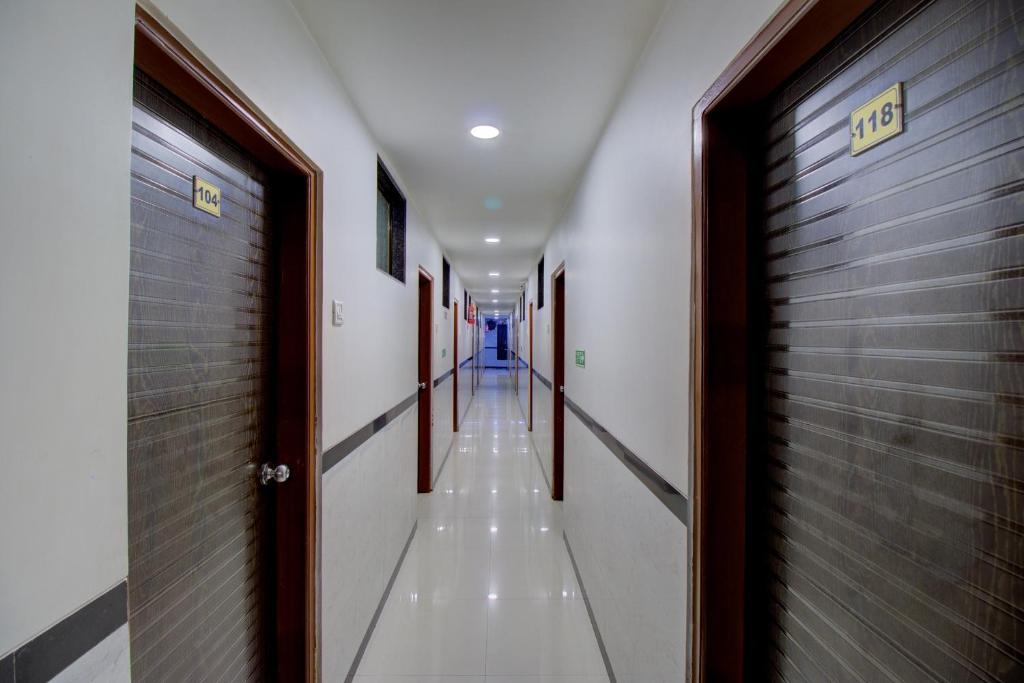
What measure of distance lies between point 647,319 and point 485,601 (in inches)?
85.8

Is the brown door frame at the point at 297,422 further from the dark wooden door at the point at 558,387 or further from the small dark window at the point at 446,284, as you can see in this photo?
the small dark window at the point at 446,284

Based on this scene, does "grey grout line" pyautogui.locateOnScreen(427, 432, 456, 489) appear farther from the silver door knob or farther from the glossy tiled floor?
the silver door knob

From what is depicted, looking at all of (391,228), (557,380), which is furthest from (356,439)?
(557,380)

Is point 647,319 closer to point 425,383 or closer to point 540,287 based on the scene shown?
point 425,383

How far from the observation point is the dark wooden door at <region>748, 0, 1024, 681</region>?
0.62m

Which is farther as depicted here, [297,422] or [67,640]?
[297,422]

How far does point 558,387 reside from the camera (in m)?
4.49

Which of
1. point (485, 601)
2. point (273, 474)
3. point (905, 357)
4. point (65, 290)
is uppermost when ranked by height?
A: point (65, 290)

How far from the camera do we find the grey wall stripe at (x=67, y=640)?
2.01 ft

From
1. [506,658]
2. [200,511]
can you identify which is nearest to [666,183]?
[200,511]

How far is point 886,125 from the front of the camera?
799mm

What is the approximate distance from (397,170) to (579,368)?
200 centimetres

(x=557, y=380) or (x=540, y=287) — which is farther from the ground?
(x=540, y=287)

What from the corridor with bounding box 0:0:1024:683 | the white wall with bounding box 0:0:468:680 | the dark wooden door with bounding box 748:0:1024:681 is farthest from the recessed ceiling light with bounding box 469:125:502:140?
the dark wooden door with bounding box 748:0:1024:681
